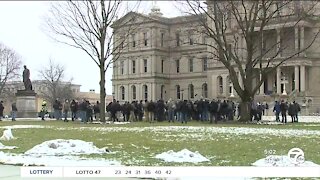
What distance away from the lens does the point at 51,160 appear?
11609 mm

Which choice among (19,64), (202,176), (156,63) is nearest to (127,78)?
(156,63)

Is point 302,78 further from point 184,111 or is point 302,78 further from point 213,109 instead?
point 184,111

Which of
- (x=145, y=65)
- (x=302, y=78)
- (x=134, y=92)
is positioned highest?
(x=145, y=65)

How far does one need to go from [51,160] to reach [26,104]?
125ft

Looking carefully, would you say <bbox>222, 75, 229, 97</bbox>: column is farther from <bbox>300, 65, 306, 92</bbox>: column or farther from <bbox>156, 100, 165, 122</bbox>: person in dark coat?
<bbox>156, 100, 165, 122</bbox>: person in dark coat

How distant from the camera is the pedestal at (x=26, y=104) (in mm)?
47875

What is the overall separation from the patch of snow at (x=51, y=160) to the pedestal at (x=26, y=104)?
3582 centimetres

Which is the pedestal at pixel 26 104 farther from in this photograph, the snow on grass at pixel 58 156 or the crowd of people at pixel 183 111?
the snow on grass at pixel 58 156

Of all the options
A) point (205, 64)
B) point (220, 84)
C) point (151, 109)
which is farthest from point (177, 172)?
point (205, 64)

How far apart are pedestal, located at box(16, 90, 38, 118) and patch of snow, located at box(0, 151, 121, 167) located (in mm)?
35824

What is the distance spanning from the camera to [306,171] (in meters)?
6.87

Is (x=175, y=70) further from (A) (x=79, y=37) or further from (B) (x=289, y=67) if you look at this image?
(A) (x=79, y=37)

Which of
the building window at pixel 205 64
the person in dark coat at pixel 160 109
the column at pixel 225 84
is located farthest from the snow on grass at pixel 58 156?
the building window at pixel 205 64

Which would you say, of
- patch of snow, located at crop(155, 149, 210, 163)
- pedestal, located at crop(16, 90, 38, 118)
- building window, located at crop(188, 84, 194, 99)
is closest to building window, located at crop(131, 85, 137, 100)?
building window, located at crop(188, 84, 194, 99)
